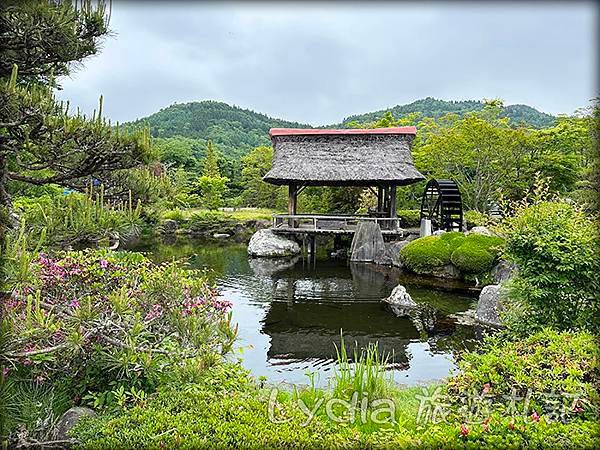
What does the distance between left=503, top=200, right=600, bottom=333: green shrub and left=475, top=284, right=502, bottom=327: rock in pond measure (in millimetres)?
2965

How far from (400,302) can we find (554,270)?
4672 millimetres

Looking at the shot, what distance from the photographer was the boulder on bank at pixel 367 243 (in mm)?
14078

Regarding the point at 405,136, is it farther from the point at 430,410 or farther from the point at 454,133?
the point at 430,410

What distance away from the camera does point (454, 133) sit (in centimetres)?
1606

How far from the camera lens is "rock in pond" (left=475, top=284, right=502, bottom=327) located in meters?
7.46

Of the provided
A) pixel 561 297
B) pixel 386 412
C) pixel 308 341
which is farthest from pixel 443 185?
pixel 386 412

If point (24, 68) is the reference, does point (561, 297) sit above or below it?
below

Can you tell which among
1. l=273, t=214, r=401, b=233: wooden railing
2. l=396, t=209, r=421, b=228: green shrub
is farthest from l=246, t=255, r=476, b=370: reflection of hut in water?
l=396, t=209, r=421, b=228: green shrub

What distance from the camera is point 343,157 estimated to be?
53.0 feet

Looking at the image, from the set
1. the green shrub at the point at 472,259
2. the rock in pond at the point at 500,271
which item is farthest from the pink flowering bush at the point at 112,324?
the green shrub at the point at 472,259

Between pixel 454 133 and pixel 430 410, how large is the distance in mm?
14254

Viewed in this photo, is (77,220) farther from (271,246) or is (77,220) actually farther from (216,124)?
(216,124)

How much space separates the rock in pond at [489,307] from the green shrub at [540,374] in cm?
388

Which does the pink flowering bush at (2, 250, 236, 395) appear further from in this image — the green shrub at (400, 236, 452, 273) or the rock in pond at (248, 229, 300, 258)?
the rock in pond at (248, 229, 300, 258)
